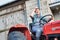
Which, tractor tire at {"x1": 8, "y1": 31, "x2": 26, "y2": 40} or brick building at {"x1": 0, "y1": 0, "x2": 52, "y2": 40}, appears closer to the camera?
tractor tire at {"x1": 8, "y1": 31, "x2": 26, "y2": 40}

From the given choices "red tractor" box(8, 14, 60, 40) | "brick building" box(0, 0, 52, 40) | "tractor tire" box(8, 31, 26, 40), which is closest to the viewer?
"red tractor" box(8, 14, 60, 40)

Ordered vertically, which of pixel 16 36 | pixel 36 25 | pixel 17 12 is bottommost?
pixel 16 36

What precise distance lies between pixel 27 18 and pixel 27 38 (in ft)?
16.0

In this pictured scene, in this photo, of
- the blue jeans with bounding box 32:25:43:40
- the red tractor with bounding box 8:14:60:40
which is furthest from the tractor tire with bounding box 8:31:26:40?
the blue jeans with bounding box 32:25:43:40

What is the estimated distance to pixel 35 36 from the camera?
4.48 metres

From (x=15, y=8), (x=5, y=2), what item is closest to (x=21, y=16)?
(x=15, y=8)

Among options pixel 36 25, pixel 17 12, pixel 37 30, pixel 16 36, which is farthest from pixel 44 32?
pixel 17 12

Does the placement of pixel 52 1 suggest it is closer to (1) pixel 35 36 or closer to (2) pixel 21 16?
(2) pixel 21 16

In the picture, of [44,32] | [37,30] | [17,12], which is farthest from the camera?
[17,12]

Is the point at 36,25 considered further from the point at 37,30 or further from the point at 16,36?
the point at 16,36

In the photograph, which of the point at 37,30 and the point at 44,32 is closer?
the point at 44,32

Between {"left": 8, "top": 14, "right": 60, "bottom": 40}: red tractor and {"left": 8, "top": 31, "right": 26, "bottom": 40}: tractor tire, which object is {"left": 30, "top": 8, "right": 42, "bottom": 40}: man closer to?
{"left": 8, "top": 14, "right": 60, "bottom": 40}: red tractor

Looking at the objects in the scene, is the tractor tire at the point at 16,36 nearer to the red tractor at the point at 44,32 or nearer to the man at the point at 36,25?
the red tractor at the point at 44,32

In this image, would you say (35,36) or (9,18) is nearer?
(35,36)
